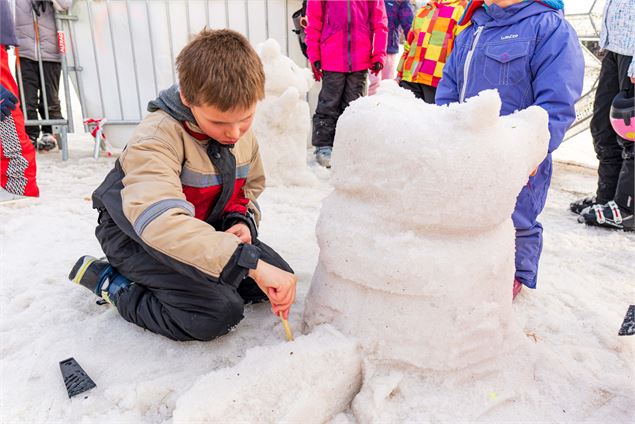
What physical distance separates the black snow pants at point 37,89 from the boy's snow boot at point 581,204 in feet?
14.6

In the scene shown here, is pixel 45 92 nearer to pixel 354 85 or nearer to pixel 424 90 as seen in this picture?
pixel 354 85

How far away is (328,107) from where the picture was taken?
4.22m

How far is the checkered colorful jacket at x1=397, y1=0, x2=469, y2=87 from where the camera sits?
3266 millimetres

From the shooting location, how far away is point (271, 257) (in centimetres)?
189

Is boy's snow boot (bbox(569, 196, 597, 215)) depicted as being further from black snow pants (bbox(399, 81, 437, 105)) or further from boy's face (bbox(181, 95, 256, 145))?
boy's face (bbox(181, 95, 256, 145))

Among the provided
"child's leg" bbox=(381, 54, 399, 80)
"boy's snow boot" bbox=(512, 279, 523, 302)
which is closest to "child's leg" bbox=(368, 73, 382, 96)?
"child's leg" bbox=(381, 54, 399, 80)

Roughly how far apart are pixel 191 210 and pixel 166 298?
→ 1.42 feet

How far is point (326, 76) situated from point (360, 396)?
3337 mm

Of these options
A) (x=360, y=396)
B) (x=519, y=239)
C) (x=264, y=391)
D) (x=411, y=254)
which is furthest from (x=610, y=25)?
(x=264, y=391)

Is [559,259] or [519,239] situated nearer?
[519,239]

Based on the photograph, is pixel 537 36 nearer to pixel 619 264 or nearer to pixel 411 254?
pixel 411 254

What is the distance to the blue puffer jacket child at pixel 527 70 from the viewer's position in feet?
5.53

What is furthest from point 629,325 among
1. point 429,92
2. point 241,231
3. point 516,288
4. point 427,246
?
point 429,92

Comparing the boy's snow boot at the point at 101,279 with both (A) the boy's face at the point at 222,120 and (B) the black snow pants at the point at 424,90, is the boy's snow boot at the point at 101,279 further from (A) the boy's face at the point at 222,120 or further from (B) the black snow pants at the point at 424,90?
(B) the black snow pants at the point at 424,90
